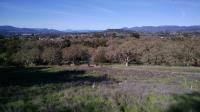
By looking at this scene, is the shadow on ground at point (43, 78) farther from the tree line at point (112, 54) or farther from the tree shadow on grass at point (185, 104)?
the tree line at point (112, 54)

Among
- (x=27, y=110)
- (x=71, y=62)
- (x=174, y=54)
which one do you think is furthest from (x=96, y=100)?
(x=71, y=62)

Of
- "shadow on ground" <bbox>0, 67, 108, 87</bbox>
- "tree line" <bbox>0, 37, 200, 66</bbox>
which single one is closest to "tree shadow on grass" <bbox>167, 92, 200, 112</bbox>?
"shadow on ground" <bbox>0, 67, 108, 87</bbox>

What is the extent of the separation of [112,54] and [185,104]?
65546mm

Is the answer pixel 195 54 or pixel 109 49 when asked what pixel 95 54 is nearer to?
pixel 109 49

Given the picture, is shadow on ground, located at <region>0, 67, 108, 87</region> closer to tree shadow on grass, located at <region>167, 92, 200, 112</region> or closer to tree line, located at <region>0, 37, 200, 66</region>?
tree shadow on grass, located at <region>167, 92, 200, 112</region>

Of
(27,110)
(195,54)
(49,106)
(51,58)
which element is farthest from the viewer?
(51,58)

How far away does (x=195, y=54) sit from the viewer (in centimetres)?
7450

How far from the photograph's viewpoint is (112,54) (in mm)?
83688

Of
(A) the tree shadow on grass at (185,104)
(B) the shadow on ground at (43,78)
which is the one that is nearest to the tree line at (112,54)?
(B) the shadow on ground at (43,78)

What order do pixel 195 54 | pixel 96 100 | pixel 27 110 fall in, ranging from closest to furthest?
pixel 27 110 → pixel 96 100 → pixel 195 54

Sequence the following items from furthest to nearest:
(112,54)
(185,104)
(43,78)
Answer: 1. (112,54)
2. (43,78)
3. (185,104)

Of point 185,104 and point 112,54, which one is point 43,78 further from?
point 112,54

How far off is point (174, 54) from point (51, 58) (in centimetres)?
3222

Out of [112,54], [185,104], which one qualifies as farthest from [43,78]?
[112,54]
